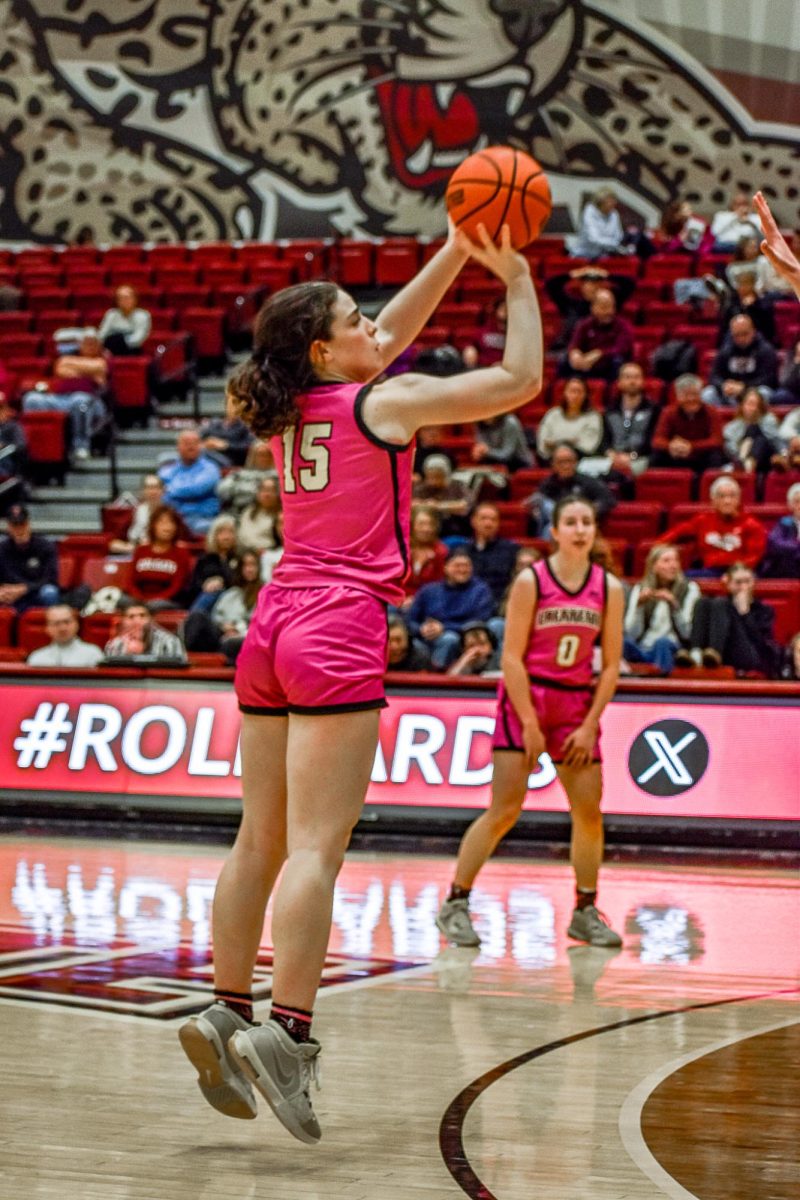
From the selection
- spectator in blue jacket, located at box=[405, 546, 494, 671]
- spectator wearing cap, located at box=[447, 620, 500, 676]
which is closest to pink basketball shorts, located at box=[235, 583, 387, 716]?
spectator wearing cap, located at box=[447, 620, 500, 676]

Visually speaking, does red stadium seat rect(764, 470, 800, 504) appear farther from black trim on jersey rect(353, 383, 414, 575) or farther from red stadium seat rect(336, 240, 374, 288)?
black trim on jersey rect(353, 383, 414, 575)

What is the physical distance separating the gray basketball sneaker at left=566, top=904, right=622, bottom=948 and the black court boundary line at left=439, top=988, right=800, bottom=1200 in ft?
3.17

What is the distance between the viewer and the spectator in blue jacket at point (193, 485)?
48.7 ft

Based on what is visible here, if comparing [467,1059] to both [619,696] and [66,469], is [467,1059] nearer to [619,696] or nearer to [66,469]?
[619,696]

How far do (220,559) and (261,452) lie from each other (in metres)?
1.38

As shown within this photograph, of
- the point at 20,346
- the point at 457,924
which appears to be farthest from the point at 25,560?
the point at 457,924

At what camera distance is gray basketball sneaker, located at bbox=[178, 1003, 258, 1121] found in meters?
3.92

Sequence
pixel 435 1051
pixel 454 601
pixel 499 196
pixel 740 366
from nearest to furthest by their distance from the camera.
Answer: pixel 499 196 → pixel 435 1051 → pixel 454 601 → pixel 740 366

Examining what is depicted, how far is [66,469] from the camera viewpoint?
17031mm

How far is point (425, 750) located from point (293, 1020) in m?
6.54

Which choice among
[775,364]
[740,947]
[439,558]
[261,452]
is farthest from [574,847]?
[775,364]

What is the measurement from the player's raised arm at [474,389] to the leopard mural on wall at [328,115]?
15.9 m

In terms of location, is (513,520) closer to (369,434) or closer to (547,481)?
(547,481)

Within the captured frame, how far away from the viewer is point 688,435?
14391 mm
